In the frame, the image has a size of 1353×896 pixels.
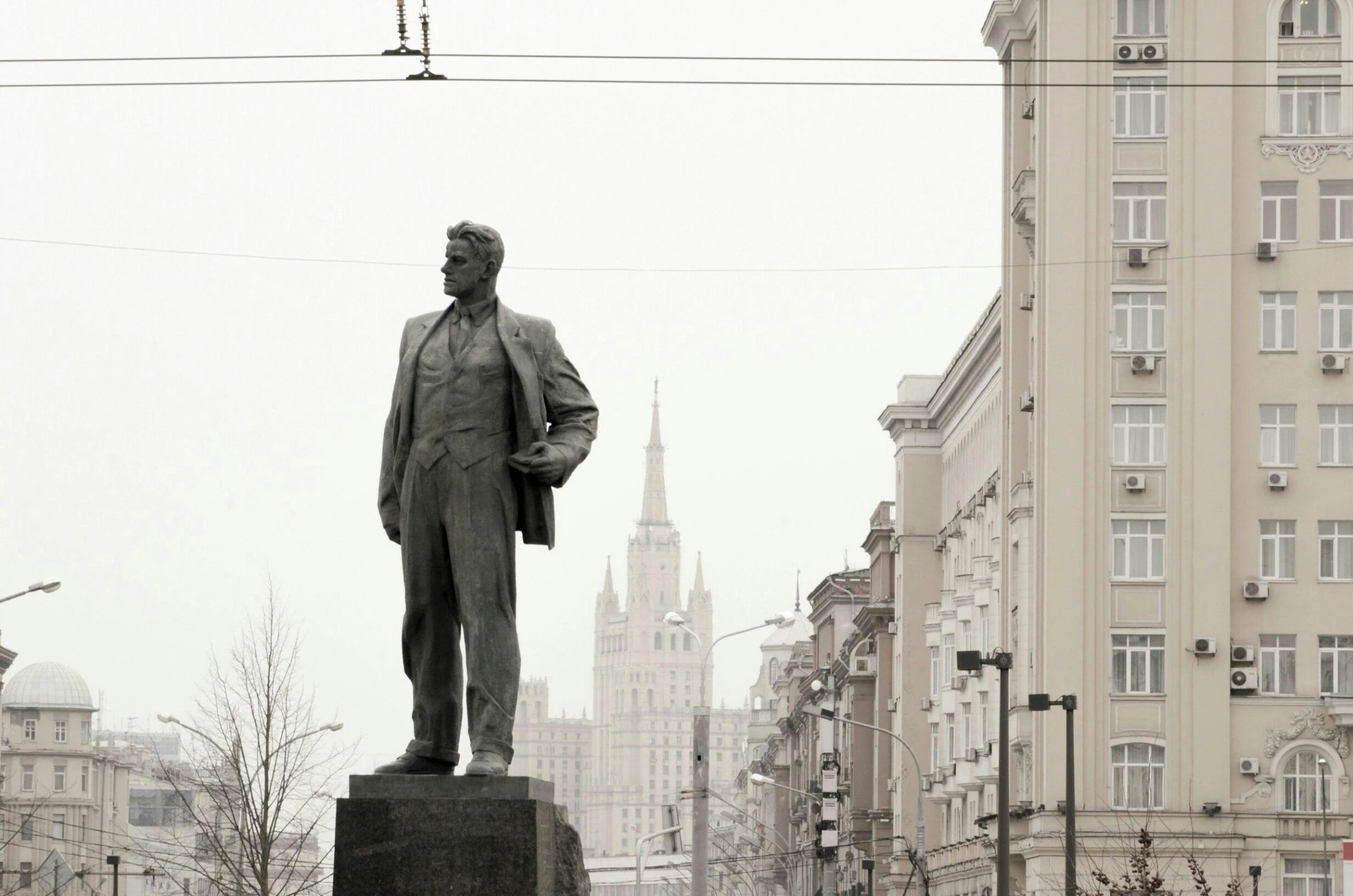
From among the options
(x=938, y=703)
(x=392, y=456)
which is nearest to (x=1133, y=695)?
(x=938, y=703)

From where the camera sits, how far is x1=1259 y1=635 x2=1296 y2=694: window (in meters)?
56.1

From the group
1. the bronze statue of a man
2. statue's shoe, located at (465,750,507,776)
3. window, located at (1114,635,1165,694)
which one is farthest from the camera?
window, located at (1114,635,1165,694)

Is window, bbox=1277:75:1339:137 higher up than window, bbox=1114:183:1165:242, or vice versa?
window, bbox=1277:75:1339:137

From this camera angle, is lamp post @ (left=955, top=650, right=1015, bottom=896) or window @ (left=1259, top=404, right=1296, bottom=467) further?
window @ (left=1259, top=404, right=1296, bottom=467)

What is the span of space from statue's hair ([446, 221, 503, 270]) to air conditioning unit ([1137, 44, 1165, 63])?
4632cm

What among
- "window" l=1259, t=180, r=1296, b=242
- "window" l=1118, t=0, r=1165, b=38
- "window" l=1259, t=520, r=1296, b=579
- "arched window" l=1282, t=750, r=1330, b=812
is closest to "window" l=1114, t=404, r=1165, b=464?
"window" l=1259, t=520, r=1296, b=579

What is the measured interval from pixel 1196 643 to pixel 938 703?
73.3 feet

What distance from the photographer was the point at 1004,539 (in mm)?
63125

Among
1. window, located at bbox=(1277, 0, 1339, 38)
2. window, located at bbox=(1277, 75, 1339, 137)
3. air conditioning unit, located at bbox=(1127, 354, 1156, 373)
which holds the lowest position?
air conditioning unit, located at bbox=(1127, 354, 1156, 373)

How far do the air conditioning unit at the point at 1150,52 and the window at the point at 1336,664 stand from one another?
1348cm

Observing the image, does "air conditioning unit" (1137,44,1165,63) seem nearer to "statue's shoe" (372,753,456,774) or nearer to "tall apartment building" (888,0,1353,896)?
"tall apartment building" (888,0,1353,896)

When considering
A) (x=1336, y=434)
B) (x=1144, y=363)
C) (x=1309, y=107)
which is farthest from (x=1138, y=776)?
(x=1309, y=107)

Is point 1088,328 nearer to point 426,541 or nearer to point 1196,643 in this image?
point 1196,643

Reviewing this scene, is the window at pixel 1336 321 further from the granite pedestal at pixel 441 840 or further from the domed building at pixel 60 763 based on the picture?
the domed building at pixel 60 763
